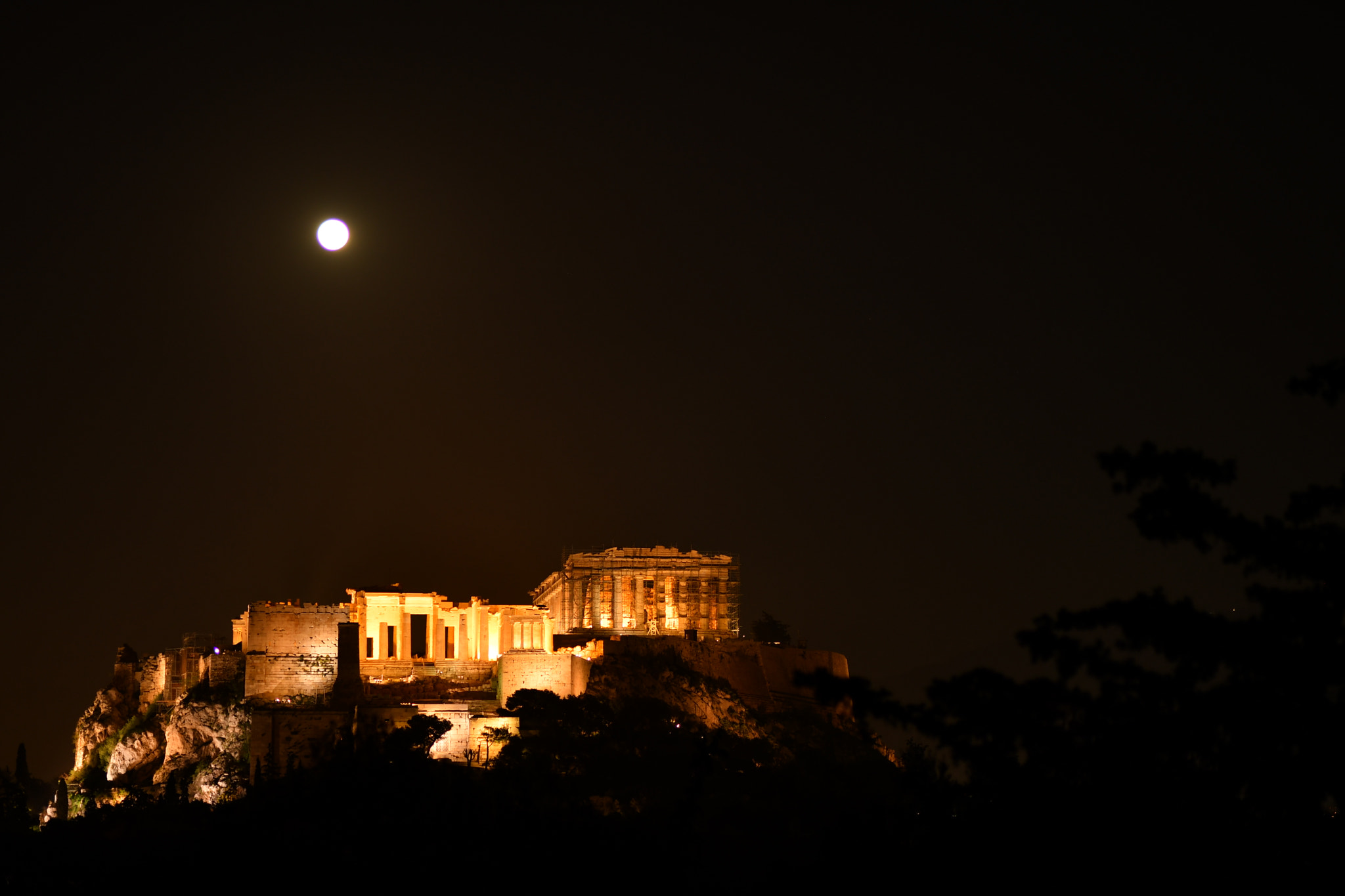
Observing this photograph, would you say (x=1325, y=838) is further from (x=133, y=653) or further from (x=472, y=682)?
(x=133, y=653)

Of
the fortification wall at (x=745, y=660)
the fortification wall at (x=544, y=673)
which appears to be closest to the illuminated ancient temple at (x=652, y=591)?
the fortification wall at (x=745, y=660)

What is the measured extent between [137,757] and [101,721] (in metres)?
6.57

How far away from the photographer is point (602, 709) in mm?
53906

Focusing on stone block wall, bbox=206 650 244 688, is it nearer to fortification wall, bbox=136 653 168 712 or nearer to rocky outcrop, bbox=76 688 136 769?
fortification wall, bbox=136 653 168 712

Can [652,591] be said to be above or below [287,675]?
above

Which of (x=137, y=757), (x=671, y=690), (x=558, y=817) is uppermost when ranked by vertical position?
(x=671, y=690)

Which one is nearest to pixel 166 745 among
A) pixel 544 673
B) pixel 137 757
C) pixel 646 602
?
pixel 137 757

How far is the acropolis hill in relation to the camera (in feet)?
169

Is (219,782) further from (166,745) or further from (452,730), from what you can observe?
(452,730)

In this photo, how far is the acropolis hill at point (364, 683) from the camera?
5141 centimetres

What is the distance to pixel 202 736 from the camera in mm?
54375

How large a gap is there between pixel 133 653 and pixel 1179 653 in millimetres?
62702

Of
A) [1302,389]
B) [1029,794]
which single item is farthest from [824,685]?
[1302,389]

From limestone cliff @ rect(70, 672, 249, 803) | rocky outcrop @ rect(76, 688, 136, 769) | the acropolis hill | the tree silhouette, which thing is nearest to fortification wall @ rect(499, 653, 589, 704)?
the acropolis hill
